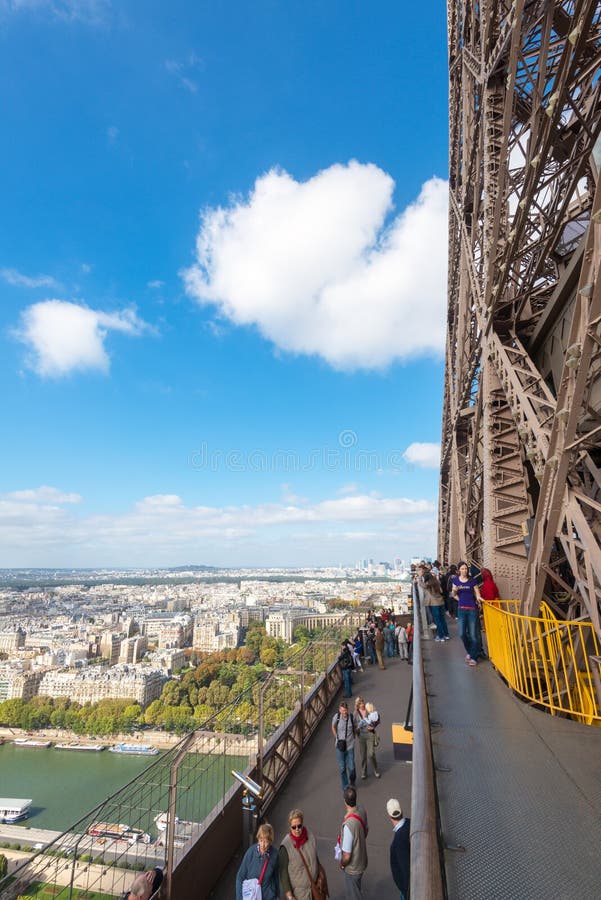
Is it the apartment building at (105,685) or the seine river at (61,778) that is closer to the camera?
the seine river at (61,778)

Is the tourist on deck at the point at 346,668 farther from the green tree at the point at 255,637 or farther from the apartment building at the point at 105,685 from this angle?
the green tree at the point at 255,637

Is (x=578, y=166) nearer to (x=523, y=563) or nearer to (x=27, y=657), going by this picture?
(x=523, y=563)

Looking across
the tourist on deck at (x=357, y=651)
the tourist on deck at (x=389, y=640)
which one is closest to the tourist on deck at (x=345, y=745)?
the tourist on deck at (x=357, y=651)

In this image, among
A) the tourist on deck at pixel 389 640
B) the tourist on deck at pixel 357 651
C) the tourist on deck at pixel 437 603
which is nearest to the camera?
the tourist on deck at pixel 437 603

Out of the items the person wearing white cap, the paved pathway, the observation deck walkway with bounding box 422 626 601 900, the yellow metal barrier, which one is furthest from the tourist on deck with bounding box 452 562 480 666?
the person wearing white cap

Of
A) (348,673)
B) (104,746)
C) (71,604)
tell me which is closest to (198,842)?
(348,673)
